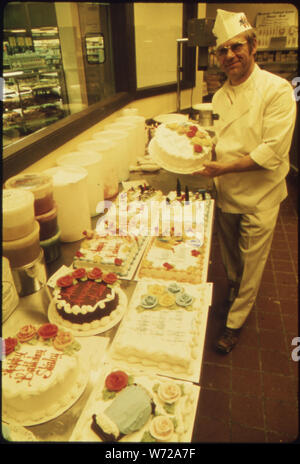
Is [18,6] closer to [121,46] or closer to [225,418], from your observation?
[121,46]

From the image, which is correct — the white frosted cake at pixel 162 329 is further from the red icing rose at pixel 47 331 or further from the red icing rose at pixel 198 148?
the red icing rose at pixel 198 148

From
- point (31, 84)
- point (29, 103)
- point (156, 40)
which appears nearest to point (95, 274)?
point (29, 103)

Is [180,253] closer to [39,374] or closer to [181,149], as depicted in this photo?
[181,149]

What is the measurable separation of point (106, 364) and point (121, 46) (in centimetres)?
373

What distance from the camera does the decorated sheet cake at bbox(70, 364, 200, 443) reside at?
1088 mm

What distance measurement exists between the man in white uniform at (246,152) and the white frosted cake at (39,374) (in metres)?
1.48

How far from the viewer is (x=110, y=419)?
3.63ft

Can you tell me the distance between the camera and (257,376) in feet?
7.93

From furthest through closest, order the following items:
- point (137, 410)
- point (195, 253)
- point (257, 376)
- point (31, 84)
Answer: point (31, 84) < point (257, 376) < point (195, 253) < point (137, 410)

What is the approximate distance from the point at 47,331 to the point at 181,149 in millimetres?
1550

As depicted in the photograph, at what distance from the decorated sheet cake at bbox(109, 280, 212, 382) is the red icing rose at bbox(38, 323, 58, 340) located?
0.25 metres

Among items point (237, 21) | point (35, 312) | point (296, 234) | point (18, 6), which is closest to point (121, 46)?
point (18, 6)

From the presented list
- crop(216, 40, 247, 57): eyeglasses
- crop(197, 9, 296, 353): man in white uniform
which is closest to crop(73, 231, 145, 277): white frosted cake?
crop(197, 9, 296, 353): man in white uniform

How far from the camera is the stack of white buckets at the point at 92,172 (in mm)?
1957
